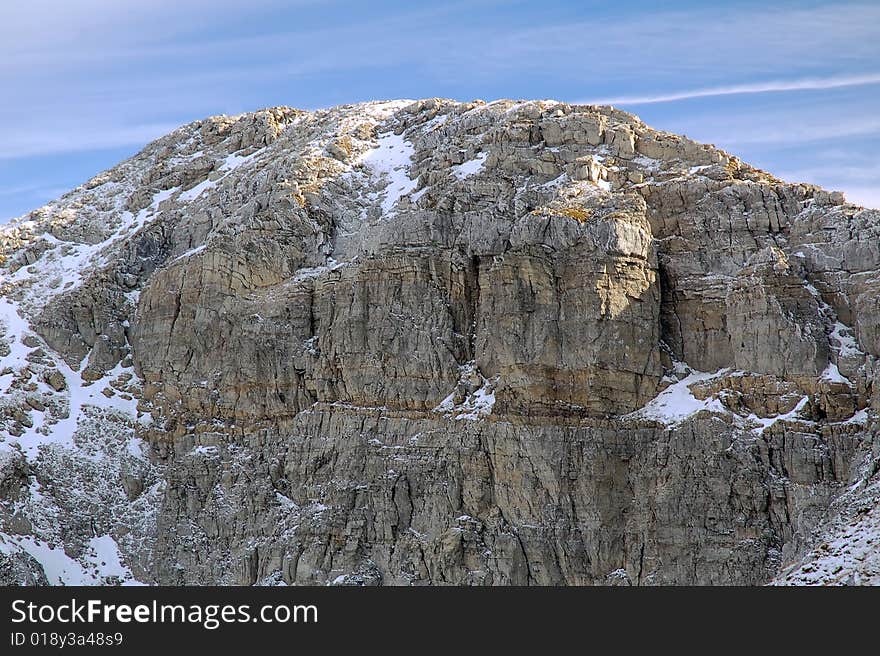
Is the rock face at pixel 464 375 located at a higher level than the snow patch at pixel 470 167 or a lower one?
lower

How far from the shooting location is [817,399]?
111 m

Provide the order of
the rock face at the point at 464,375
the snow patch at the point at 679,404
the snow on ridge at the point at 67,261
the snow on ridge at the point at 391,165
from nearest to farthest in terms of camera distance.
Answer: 1. the rock face at the point at 464,375
2. the snow patch at the point at 679,404
3. the snow on ridge at the point at 391,165
4. the snow on ridge at the point at 67,261

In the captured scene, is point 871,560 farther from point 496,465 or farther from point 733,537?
point 496,465

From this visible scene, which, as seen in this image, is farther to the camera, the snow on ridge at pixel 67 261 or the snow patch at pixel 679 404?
the snow on ridge at pixel 67 261

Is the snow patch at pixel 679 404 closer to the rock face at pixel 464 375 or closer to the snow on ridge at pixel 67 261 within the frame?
the rock face at pixel 464 375

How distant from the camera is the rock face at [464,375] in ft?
368

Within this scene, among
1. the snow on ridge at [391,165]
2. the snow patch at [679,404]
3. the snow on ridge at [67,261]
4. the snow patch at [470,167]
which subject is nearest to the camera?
the snow patch at [679,404]

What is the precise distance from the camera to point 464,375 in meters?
120

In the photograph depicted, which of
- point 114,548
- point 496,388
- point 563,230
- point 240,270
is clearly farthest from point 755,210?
point 114,548

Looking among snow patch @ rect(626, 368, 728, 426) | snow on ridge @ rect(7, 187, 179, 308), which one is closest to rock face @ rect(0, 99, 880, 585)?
snow patch @ rect(626, 368, 728, 426)

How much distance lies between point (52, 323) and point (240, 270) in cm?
1481

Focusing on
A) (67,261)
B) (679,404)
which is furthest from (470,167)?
(67,261)

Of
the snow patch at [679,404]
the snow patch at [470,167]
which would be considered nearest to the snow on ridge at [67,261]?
the snow patch at [470,167]

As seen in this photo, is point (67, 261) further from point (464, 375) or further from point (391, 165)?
point (464, 375)
